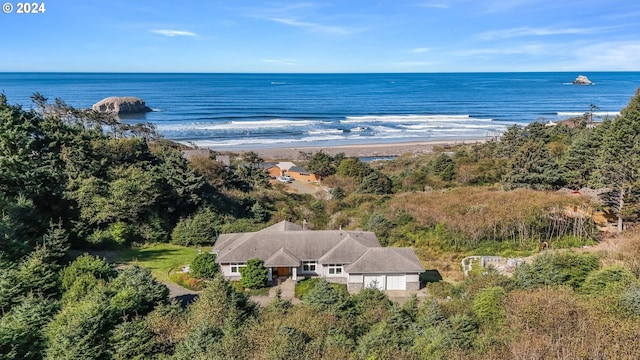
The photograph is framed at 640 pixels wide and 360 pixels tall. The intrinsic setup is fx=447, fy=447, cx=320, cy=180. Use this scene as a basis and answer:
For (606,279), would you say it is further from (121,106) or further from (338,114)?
(121,106)

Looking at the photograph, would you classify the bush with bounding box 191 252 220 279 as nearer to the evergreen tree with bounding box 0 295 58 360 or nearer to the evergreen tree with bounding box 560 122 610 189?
the evergreen tree with bounding box 0 295 58 360

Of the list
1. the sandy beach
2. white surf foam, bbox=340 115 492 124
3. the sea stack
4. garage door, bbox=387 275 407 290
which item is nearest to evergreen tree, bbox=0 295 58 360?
garage door, bbox=387 275 407 290

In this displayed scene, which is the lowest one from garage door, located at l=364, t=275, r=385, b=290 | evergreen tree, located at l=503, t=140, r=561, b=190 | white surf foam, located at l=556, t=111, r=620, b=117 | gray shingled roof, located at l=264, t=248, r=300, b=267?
garage door, located at l=364, t=275, r=385, b=290

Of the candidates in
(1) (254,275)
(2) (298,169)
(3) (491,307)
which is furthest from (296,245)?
(2) (298,169)

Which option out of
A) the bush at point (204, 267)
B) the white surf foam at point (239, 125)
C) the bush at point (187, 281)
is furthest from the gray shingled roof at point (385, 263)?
the white surf foam at point (239, 125)

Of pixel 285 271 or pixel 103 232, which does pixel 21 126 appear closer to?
pixel 103 232

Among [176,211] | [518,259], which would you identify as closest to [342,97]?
[176,211]
